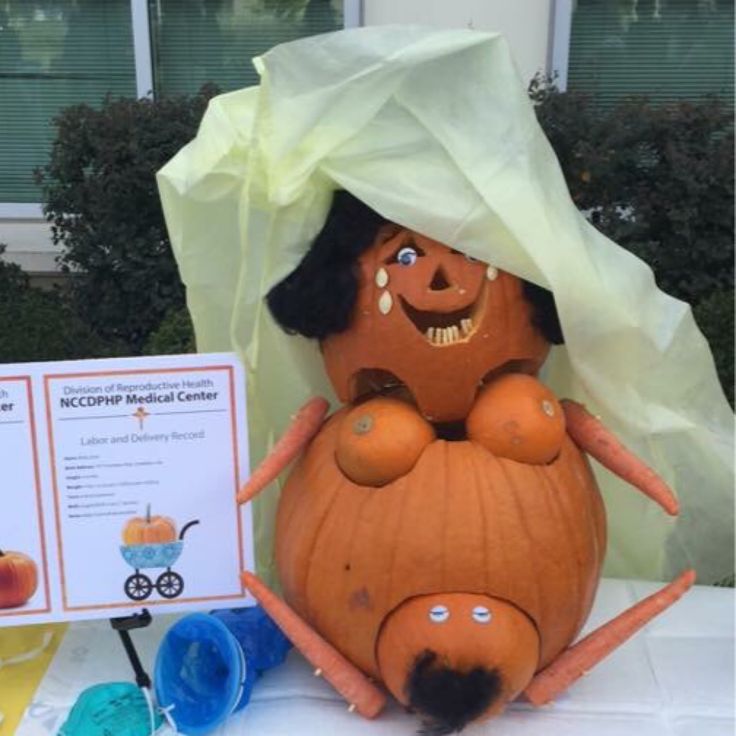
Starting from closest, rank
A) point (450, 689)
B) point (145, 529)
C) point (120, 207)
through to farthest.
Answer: point (450, 689)
point (145, 529)
point (120, 207)

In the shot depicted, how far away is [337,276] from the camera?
149 cm

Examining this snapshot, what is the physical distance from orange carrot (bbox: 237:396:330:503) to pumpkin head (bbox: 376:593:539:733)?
11.3 inches

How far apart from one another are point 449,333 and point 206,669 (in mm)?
666

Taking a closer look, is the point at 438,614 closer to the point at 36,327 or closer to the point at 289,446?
the point at 289,446

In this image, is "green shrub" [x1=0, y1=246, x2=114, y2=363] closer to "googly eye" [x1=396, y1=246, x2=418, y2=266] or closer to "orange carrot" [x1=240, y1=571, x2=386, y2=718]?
"orange carrot" [x1=240, y1=571, x2=386, y2=718]

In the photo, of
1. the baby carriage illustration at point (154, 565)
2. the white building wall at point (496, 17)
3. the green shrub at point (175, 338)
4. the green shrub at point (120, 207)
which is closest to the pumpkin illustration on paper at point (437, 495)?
the baby carriage illustration at point (154, 565)

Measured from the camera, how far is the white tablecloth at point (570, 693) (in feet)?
4.92

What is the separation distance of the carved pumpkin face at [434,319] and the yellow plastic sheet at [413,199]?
41mm

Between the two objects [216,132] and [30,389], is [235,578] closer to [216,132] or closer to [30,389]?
[30,389]

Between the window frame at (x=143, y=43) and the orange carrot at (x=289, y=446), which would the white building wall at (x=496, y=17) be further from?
the orange carrot at (x=289, y=446)

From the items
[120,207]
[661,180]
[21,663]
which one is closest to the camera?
[21,663]

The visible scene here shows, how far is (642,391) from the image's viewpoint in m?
1.66

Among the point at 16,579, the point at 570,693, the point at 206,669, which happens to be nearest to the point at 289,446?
the point at 206,669

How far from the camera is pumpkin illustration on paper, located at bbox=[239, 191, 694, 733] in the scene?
139 centimetres
